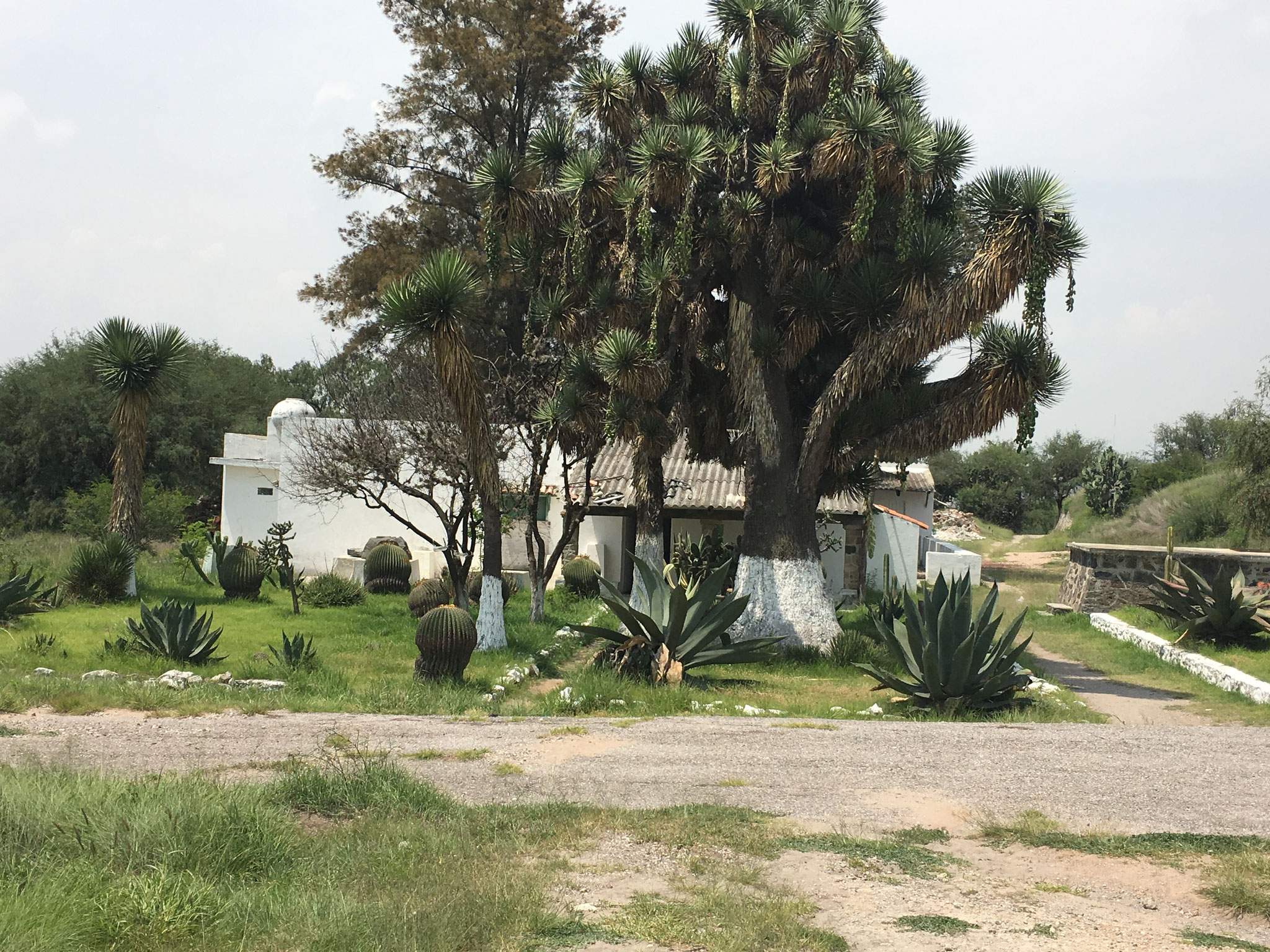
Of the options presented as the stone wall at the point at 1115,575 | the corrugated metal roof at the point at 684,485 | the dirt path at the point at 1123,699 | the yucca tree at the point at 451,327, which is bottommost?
the dirt path at the point at 1123,699

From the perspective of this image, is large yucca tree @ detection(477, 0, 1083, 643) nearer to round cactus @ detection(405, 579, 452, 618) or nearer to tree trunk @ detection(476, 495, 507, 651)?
tree trunk @ detection(476, 495, 507, 651)

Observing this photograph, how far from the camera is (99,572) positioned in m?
17.7

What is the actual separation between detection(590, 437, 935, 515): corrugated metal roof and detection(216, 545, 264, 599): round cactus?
21.3ft

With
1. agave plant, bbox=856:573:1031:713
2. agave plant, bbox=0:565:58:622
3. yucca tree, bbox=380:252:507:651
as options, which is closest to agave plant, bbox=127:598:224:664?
agave plant, bbox=0:565:58:622

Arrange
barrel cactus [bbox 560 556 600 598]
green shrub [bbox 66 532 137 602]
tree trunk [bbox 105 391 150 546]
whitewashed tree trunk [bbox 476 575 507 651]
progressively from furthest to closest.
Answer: barrel cactus [bbox 560 556 600 598], tree trunk [bbox 105 391 150 546], green shrub [bbox 66 532 137 602], whitewashed tree trunk [bbox 476 575 507 651]

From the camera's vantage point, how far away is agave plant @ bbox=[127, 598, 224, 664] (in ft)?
41.4

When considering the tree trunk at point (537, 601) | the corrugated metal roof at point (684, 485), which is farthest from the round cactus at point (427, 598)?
the corrugated metal roof at point (684, 485)

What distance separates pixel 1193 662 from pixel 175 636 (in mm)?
12531

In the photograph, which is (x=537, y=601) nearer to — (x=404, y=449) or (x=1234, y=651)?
(x=404, y=449)

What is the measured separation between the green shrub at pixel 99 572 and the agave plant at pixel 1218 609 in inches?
632

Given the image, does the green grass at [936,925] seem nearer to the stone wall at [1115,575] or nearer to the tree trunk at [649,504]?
the tree trunk at [649,504]

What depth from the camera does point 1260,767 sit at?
25.1 feet

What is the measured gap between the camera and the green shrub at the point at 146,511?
87.4 ft

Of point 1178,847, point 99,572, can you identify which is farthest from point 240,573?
point 1178,847
